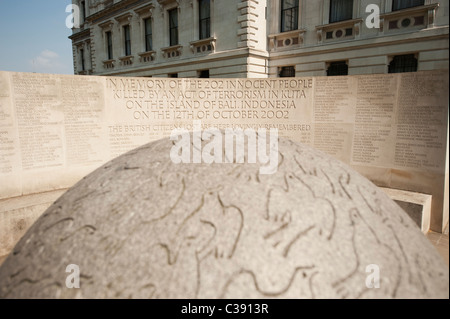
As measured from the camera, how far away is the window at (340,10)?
43.4ft

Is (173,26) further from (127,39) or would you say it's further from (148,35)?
(127,39)

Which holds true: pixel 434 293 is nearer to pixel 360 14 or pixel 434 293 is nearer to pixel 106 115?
pixel 106 115

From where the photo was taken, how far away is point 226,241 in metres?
1.39

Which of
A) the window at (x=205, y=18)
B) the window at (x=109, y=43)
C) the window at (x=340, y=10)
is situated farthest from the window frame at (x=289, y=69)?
the window at (x=109, y=43)

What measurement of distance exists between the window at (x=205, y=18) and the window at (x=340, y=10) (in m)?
7.08

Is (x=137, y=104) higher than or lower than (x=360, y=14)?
Result: lower

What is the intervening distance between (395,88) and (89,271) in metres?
6.27

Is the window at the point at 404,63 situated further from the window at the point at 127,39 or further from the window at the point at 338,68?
the window at the point at 127,39

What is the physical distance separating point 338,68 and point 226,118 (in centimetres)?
886

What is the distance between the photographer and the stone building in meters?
11.2

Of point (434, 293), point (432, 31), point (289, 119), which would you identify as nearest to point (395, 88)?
point (289, 119)

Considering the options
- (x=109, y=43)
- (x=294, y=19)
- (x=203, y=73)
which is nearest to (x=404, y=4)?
(x=294, y=19)

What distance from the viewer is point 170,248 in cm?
140

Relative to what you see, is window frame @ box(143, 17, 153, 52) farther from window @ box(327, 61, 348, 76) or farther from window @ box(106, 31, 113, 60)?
window @ box(327, 61, 348, 76)
